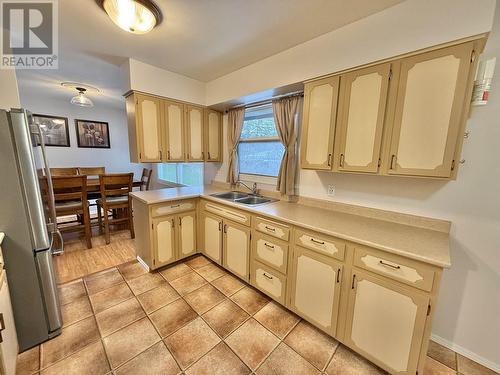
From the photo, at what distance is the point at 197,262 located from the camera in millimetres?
2709

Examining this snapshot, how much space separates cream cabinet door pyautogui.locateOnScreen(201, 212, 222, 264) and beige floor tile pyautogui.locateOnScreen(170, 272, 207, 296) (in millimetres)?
303

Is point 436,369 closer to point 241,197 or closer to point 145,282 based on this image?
point 241,197

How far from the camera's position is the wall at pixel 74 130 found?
417 cm

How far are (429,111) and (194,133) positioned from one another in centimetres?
260

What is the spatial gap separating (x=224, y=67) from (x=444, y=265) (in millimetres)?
2721

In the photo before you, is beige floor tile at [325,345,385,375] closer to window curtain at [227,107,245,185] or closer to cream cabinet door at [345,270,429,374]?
cream cabinet door at [345,270,429,374]

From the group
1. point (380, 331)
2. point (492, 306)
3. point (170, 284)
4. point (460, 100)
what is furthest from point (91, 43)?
point (492, 306)

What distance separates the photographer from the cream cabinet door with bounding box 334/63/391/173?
4.84ft

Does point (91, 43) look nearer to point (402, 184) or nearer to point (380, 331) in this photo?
point (402, 184)

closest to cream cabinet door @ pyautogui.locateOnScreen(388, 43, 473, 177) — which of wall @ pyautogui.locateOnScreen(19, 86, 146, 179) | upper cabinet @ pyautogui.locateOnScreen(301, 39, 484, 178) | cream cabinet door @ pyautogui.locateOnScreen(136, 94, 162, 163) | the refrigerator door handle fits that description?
upper cabinet @ pyautogui.locateOnScreen(301, 39, 484, 178)

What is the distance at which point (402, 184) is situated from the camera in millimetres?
1636

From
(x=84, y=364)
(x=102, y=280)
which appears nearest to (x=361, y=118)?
(x=84, y=364)

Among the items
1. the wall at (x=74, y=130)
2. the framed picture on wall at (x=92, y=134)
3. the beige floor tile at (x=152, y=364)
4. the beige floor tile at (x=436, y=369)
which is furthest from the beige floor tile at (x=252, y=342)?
the framed picture on wall at (x=92, y=134)
